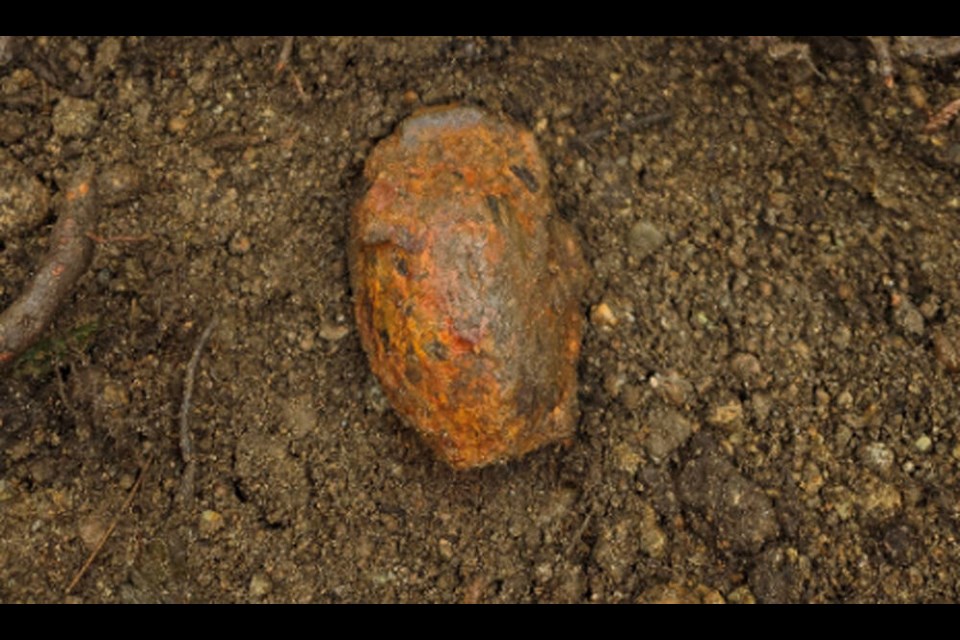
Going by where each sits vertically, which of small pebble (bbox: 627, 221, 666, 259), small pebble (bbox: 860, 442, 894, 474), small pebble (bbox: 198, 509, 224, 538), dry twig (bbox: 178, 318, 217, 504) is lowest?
small pebble (bbox: 860, 442, 894, 474)

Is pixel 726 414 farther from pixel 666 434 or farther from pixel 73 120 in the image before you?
pixel 73 120

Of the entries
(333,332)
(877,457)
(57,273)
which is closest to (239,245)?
(333,332)

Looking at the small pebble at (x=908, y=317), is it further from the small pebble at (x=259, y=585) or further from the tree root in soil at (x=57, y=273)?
the tree root in soil at (x=57, y=273)

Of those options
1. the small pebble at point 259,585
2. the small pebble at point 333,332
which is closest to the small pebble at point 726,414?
the small pebble at point 333,332

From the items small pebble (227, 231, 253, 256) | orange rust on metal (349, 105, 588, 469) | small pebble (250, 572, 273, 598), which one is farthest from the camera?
small pebble (227, 231, 253, 256)

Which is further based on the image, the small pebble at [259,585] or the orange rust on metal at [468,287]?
the small pebble at [259,585]

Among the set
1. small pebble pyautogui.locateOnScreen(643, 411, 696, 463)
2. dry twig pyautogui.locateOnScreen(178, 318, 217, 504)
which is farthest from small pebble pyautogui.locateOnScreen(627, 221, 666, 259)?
dry twig pyautogui.locateOnScreen(178, 318, 217, 504)

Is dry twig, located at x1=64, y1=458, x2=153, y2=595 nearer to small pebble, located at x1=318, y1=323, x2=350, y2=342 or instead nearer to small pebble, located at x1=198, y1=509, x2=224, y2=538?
small pebble, located at x1=198, y1=509, x2=224, y2=538
